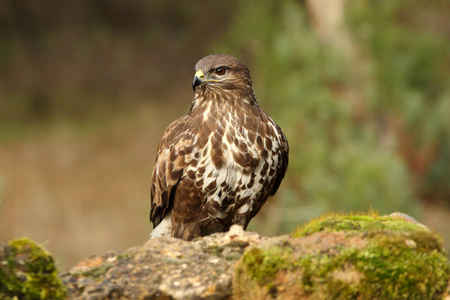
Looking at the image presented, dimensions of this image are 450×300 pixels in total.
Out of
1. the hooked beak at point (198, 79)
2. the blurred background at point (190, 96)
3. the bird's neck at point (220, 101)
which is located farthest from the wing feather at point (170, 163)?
the blurred background at point (190, 96)

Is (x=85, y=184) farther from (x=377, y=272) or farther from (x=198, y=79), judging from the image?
(x=377, y=272)

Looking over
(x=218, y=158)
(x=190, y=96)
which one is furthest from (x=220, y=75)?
(x=190, y=96)

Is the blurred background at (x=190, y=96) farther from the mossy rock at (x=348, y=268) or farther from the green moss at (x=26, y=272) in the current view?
the green moss at (x=26, y=272)

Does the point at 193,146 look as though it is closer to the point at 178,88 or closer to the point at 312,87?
the point at 312,87

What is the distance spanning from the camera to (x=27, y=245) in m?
2.87

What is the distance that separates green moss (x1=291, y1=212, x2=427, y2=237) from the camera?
11.1 ft

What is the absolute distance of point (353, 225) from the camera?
11.6ft

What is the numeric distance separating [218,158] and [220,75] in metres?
0.74

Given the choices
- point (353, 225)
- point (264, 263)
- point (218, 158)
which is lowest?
point (264, 263)

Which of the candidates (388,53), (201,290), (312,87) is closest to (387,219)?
(201,290)

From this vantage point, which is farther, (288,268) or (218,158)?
(218,158)

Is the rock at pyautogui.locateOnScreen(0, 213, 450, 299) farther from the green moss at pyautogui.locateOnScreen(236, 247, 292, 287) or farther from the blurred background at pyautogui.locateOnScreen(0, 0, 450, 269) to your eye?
the blurred background at pyautogui.locateOnScreen(0, 0, 450, 269)

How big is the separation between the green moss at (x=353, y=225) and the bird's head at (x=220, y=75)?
1638 mm

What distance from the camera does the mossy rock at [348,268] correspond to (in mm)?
2922
